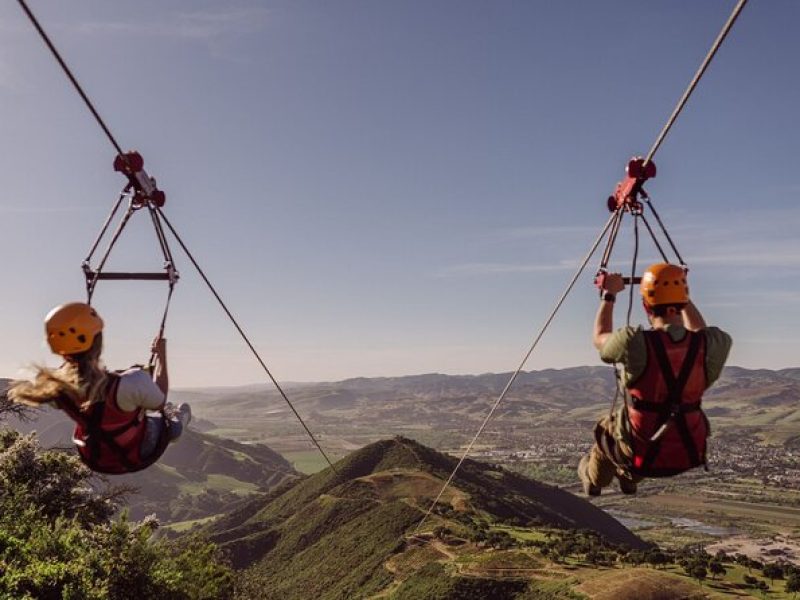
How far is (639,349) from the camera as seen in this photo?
17.3 feet

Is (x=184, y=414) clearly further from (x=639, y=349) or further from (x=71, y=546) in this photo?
(x=71, y=546)

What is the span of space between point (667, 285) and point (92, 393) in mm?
5809

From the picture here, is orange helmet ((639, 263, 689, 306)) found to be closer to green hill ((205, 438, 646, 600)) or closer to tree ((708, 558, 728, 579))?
green hill ((205, 438, 646, 600))

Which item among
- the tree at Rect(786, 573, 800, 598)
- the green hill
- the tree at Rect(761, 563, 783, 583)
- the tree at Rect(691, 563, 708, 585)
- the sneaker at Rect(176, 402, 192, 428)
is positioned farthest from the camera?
the green hill

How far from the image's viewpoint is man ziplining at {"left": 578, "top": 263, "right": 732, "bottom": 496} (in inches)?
210

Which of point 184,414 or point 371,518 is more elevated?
point 184,414

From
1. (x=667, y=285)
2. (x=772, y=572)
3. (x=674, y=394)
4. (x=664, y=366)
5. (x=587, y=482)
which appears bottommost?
(x=772, y=572)

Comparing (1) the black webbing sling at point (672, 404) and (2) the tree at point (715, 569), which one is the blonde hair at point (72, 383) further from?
(2) the tree at point (715, 569)

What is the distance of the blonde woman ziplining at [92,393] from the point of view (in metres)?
5.53

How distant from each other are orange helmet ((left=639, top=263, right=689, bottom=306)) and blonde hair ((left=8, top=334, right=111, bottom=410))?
5576 millimetres

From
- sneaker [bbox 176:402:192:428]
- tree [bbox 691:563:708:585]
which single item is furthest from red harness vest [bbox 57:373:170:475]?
tree [bbox 691:563:708:585]

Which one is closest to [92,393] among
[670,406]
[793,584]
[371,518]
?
[670,406]

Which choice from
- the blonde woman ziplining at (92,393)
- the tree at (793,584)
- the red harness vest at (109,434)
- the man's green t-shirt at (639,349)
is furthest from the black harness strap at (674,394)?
the tree at (793,584)

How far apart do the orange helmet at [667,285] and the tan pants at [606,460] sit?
161 centimetres
